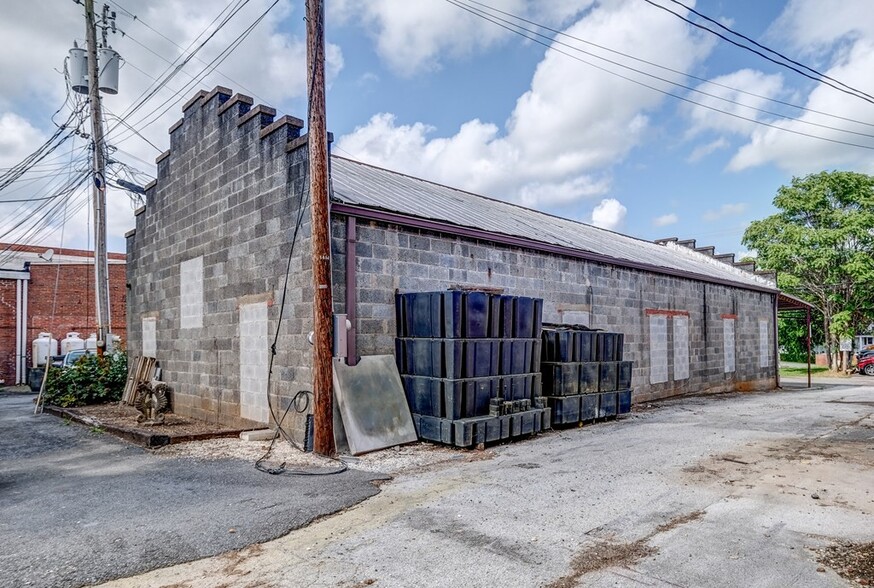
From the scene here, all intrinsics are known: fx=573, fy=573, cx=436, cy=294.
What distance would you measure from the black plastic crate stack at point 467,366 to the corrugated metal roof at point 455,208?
6.34 feet

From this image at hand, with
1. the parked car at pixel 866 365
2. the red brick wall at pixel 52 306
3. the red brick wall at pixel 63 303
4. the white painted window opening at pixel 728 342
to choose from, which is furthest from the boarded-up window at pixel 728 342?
the red brick wall at pixel 63 303

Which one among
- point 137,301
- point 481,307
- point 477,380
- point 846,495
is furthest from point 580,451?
point 137,301

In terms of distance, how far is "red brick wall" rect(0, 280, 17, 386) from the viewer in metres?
24.4

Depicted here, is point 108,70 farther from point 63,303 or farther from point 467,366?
point 467,366

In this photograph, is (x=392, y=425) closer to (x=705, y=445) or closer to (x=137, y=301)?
(x=705, y=445)

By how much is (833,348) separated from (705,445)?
28148 mm

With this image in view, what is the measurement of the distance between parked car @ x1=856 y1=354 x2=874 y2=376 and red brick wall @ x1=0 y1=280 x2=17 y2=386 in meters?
40.3

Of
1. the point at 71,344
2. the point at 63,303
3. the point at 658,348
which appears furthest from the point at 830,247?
the point at 63,303

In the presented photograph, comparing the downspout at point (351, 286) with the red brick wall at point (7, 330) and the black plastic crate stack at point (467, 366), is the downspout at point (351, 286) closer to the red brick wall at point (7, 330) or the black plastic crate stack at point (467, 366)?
the black plastic crate stack at point (467, 366)

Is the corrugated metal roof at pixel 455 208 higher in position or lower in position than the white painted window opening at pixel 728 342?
higher

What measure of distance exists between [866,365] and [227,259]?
32125mm

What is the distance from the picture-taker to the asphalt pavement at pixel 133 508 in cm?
442

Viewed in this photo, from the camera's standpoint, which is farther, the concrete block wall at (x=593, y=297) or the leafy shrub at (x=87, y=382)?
the leafy shrub at (x=87, y=382)

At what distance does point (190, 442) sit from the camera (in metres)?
9.20
